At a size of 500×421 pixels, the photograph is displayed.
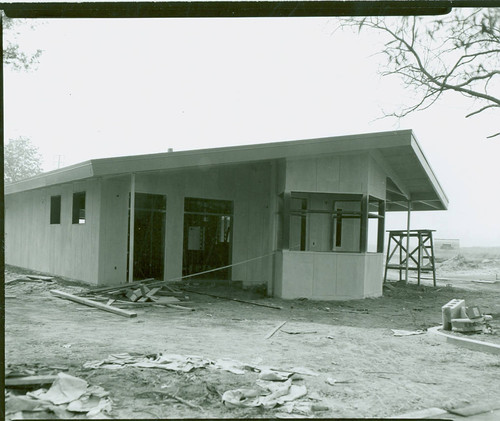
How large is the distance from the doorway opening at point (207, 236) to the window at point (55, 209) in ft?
15.4

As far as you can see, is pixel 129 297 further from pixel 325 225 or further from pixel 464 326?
pixel 464 326

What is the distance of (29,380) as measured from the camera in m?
4.52

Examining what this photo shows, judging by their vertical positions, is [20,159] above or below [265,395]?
above

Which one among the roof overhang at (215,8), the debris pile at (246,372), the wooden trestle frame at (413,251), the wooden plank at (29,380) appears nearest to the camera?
the roof overhang at (215,8)

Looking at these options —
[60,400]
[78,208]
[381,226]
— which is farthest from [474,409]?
[78,208]

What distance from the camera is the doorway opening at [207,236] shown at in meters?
15.7

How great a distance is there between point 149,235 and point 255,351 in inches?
335

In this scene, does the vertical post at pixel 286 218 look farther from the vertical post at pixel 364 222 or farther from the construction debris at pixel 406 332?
the construction debris at pixel 406 332

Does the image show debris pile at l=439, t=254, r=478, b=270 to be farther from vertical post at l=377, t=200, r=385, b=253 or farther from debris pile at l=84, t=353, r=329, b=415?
debris pile at l=84, t=353, r=329, b=415

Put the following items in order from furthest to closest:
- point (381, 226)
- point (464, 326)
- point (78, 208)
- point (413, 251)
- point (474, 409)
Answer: point (413, 251) < point (78, 208) < point (381, 226) < point (464, 326) < point (474, 409)

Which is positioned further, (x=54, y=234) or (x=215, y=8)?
(x=54, y=234)

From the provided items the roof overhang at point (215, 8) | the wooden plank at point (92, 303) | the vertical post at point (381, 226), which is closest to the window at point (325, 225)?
the vertical post at point (381, 226)

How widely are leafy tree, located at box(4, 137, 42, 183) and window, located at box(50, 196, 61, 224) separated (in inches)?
1768

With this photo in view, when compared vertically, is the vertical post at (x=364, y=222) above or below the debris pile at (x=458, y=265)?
above
